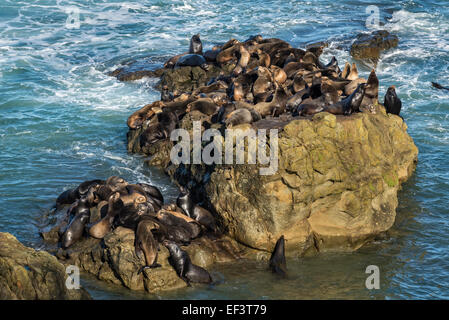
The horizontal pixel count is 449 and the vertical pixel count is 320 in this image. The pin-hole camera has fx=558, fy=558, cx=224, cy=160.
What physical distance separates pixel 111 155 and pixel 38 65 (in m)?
9.43

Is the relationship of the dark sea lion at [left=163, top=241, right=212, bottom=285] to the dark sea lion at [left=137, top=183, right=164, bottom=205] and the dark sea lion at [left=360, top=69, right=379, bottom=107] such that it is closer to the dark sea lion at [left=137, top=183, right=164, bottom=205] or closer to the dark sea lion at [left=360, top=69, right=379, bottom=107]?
the dark sea lion at [left=137, top=183, right=164, bottom=205]

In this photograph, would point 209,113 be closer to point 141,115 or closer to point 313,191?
point 141,115

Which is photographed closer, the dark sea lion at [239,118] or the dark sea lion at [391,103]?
the dark sea lion at [239,118]

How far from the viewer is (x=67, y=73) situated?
2094 centimetres

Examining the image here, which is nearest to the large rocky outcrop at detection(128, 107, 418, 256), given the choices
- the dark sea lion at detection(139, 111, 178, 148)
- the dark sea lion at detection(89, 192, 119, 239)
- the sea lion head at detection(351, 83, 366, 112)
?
the sea lion head at detection(351, 83, 366, 112)

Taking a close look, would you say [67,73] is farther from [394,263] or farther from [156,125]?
[394,263]

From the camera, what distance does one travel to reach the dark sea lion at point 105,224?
9.72 metres

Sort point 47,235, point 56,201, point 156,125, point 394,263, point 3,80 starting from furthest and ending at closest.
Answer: point 3,80 → point 156,125 → point 56,201 → point 47,235 → point 394,263

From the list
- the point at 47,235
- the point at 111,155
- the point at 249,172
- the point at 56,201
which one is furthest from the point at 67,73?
the point at 249,172

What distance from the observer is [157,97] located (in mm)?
18156

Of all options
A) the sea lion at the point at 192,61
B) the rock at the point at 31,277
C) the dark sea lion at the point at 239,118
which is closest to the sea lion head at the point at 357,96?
the dark sea lion at the point at 239,118

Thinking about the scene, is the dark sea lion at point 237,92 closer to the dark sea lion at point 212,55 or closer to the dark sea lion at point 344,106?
the dark sea lion at point 344,106

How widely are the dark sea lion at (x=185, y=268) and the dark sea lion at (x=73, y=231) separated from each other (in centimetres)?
195
